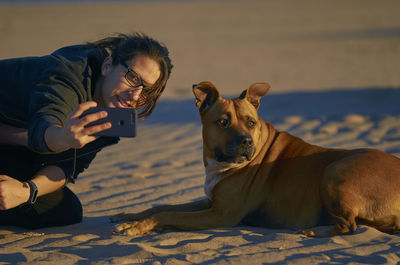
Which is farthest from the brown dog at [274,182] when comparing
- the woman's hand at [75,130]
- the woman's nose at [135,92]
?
the woman's hand at [75,130]

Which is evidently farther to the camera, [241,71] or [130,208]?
[241,71]

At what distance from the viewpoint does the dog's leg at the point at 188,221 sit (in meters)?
4.14

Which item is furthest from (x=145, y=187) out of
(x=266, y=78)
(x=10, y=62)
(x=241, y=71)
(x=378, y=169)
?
(x=241, y=71)

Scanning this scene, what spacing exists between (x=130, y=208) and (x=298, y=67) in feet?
38.4

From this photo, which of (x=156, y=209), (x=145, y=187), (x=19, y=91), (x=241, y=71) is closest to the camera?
(x=19, y=91)

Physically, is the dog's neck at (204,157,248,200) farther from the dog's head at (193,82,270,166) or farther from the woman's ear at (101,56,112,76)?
the woman's ear at (101,56,112,76)

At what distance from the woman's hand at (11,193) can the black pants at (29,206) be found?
508mm

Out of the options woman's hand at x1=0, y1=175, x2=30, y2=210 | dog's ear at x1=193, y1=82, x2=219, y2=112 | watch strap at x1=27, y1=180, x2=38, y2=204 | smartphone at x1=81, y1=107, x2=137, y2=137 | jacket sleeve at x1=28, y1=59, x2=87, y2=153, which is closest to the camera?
jacket sleeve at x1=28, y1=59, x2=87, y2=153

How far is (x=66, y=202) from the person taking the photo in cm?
441

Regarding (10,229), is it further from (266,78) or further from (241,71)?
(241,71)

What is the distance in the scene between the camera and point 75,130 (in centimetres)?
295

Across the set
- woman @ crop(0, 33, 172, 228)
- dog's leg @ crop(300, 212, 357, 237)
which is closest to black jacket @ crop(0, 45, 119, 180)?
woman @ crop(0, 33, 172, 228)

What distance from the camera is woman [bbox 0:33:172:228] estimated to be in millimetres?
3596

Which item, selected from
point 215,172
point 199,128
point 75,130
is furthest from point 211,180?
point 199,128
